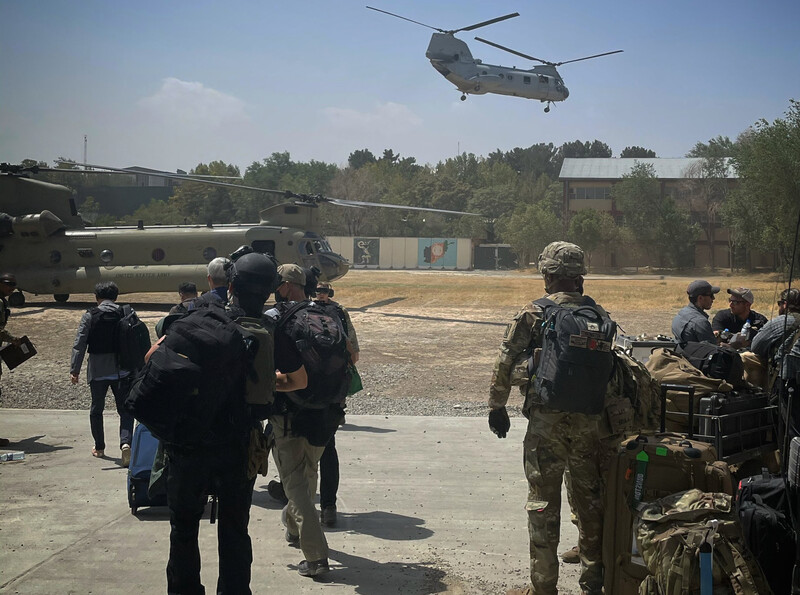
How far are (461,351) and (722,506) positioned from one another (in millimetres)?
12594

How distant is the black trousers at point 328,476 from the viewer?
18.9 ft

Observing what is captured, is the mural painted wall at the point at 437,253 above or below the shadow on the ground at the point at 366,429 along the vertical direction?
above

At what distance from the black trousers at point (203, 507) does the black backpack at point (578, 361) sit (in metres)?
1.65

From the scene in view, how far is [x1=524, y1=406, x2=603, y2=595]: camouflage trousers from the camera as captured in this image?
4.34m

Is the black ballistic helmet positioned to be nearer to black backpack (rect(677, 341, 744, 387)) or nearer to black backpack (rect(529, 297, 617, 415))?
black backpack (rect(529, 297, 617, 415))

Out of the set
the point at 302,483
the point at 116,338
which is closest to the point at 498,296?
the point at 116,338

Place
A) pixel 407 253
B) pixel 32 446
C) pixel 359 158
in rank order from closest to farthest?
pixel 32 446 < pixel 407 253 < pixel 359 158

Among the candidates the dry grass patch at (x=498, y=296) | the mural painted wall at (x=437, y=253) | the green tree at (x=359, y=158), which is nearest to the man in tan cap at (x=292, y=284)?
the dry grass patch at (x=498, y=296)

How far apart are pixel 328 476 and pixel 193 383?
2.29m

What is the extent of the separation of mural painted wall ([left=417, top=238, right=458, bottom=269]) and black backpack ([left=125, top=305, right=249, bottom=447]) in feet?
198

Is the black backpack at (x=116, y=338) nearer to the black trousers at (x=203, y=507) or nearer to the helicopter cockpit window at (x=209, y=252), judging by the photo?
the black trousers at (x=203, y=507)

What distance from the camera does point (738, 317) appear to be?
773cm

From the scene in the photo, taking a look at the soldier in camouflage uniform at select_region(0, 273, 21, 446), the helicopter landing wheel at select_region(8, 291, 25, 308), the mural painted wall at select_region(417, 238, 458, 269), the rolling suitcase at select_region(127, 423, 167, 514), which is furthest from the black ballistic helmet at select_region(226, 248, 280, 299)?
the mural painted wall at select_region(417, 238, 458, 269)

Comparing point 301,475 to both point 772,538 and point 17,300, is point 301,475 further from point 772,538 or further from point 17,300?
point 17,300
